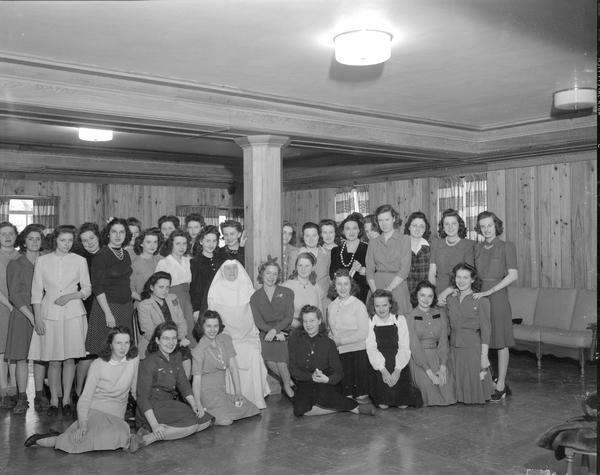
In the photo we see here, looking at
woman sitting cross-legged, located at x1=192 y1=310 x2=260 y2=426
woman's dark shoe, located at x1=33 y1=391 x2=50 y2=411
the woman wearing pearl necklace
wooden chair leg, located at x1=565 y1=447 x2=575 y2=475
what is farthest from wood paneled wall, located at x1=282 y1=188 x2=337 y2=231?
wooden chair leg, located at x1=565 y1=447 x2=575 y2=475

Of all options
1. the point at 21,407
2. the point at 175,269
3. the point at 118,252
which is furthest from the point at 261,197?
the point at 21,407

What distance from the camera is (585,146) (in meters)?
7.24

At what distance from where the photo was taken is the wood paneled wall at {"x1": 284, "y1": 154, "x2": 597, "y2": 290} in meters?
7.75

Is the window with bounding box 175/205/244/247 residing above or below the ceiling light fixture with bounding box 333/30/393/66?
below

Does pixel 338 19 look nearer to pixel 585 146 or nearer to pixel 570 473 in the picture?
pixel 570 473

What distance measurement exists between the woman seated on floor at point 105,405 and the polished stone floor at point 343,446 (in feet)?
0.27

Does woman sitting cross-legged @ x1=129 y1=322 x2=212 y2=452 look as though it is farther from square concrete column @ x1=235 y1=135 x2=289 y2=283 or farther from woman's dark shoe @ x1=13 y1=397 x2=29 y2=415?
square concrete column @ x1=235 y1=135 x2=289 y2=283

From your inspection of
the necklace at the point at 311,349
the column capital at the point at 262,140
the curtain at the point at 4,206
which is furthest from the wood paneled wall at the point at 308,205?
the necklace at the point at 311,349

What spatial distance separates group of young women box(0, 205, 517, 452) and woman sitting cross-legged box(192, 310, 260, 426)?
1cm

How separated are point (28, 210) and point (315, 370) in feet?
19.9

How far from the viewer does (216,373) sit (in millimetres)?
5273

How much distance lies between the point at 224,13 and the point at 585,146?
195 inches

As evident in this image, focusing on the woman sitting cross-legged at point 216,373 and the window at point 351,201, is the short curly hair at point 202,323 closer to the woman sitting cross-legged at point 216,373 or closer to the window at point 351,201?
the woman sitting cross-legged at point 216,373

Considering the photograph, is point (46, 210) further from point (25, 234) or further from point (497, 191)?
point (497, 191)
